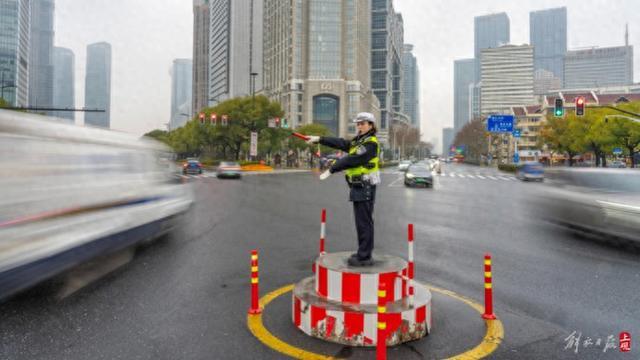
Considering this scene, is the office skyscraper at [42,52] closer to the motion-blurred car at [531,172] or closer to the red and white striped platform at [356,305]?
the motion-blurred car at [531,172]

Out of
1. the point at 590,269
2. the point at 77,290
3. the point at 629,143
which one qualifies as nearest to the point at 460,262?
the point at 590,269

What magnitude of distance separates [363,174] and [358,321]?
5.39ft

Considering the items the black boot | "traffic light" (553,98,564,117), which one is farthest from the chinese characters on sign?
"traffic light" (553,98,564,117)

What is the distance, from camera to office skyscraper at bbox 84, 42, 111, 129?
123 m

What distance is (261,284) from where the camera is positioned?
608cm

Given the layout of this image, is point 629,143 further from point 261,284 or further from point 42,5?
point 42,5

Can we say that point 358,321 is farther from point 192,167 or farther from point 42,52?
point 42,52

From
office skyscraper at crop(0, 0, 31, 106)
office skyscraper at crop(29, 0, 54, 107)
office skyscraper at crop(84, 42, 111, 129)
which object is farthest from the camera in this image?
Result: office skyscraper at crop(29, 0, 54, 107)

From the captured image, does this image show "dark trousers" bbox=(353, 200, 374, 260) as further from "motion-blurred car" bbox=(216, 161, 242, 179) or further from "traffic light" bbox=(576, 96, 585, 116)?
"motion-blurred car" bbox=(216, 161, 242, 179)

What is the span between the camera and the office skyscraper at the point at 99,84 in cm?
12338

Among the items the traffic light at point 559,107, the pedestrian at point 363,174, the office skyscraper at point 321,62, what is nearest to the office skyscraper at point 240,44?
the office skyscraper at point 321,62

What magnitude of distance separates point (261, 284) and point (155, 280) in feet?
4.99

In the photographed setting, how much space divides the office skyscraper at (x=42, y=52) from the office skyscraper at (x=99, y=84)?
120ft

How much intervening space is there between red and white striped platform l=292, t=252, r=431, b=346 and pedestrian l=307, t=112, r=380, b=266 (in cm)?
22
